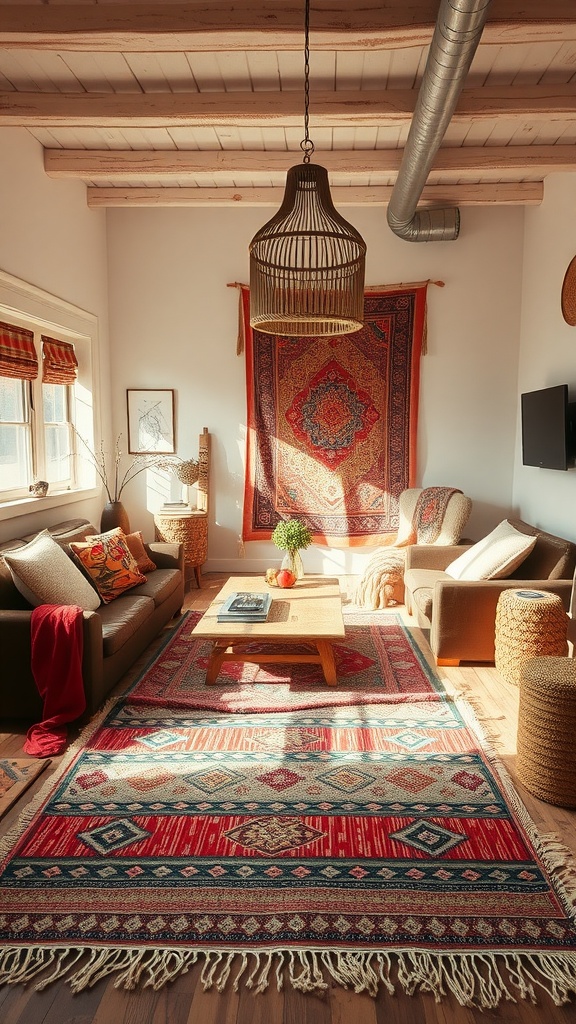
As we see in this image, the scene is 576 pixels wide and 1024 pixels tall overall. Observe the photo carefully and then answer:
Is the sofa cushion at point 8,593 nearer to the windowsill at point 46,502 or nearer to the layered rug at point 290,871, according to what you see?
the windowsill at point 46,502

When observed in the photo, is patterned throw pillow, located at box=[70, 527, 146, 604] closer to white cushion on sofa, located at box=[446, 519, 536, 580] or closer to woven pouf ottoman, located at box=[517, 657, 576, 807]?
white cushion on sofa, located at box=[446, 519, 536, 580]

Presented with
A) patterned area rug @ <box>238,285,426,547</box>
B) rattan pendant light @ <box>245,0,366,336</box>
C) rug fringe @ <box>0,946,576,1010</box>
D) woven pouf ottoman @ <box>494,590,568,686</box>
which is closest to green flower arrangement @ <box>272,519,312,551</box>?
woven pouf ottoman @ <box>494,590,568,686</box>

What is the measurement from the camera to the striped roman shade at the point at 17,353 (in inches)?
168

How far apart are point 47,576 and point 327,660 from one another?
146cm

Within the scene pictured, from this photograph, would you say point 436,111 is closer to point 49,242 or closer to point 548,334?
point 548,334

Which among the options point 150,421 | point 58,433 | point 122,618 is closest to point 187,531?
point 150,421

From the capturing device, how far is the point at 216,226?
6031 mm

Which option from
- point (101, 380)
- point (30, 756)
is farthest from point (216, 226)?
point (30, 756)

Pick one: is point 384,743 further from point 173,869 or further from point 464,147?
point 464,147

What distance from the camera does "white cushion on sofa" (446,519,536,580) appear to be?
4.06 meters

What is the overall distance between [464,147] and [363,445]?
2.37 meters

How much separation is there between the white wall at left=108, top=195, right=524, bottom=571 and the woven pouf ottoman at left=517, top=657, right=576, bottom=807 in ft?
11.8

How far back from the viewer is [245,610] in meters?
3.70

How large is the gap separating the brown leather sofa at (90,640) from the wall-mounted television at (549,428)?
2629 mm
